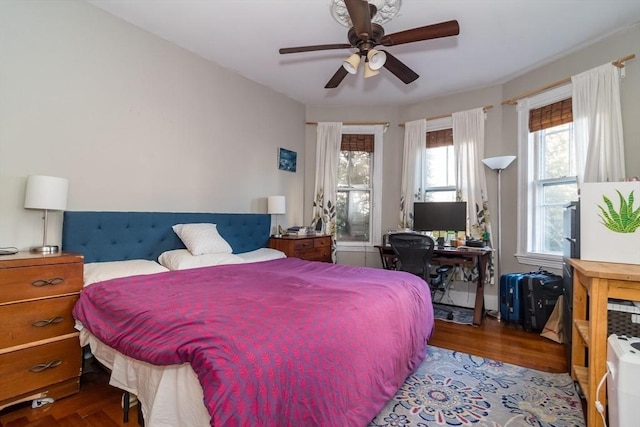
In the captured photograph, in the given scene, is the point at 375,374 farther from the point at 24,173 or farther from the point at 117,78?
the point at 117,78

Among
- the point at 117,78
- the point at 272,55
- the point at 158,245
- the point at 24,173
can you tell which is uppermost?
the point at 272,55

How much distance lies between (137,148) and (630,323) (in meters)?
3.58

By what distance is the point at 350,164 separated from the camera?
467 cm

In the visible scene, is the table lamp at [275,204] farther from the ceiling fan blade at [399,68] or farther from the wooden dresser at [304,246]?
the ceiling fan blade at [399,68]

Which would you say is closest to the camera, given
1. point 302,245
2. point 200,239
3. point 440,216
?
point 200,239

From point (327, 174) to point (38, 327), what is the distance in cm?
343

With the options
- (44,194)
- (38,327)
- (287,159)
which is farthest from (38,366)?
(287,159)

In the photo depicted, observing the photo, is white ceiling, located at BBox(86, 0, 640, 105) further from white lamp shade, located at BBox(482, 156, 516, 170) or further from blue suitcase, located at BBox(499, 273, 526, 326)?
blue suitcase, located at BBox(499, 273, 526, 326)

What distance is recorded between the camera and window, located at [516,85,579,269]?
325cm

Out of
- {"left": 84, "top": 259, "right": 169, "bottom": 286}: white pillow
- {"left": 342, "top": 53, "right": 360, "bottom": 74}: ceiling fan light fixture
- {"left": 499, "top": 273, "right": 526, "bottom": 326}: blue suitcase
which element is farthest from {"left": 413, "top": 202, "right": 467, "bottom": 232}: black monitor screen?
{"left": 84, "top": 259, "right": 169, "bottom": 286}: white pillow

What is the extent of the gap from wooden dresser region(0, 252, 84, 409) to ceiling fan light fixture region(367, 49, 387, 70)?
89.5 inches

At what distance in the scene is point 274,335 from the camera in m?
1.16

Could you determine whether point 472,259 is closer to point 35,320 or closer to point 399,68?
point 399,68

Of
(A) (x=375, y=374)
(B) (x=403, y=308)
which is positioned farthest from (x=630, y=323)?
(A) (x=375, y=374)
